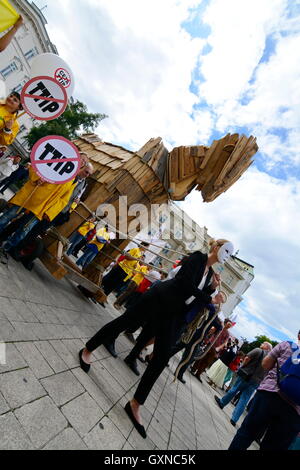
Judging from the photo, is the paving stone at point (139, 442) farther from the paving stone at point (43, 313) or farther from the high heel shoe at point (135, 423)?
the paving stone at point (43, 313)

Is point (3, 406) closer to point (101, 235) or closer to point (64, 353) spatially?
point (64, 353)

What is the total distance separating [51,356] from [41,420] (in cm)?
86

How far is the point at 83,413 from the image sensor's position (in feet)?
7.59

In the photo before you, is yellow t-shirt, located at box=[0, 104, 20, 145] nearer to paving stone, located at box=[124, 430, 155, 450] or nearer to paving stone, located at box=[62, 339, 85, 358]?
paving stone, located at box=[62, 339, 85, 358]

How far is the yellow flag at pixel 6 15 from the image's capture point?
3.96 meters

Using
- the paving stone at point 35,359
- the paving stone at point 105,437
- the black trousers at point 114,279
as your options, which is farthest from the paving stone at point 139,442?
the black trousers at point 114,279

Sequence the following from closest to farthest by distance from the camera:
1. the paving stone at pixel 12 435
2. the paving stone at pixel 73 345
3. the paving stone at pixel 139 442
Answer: the paving stone at pixel 12 435 < the paving stone at pixel 139 442 < the paving stone at pixel 73 345

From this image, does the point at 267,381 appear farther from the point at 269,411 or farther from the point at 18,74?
the point at 18,74

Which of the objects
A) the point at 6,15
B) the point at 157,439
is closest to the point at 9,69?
the point at 6,15

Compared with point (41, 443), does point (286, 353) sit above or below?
above

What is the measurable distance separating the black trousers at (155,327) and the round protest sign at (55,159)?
2.33m

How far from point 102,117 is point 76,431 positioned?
37163 millimetres

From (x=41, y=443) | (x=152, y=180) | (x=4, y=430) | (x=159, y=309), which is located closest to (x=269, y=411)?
(x=159, y=309)
